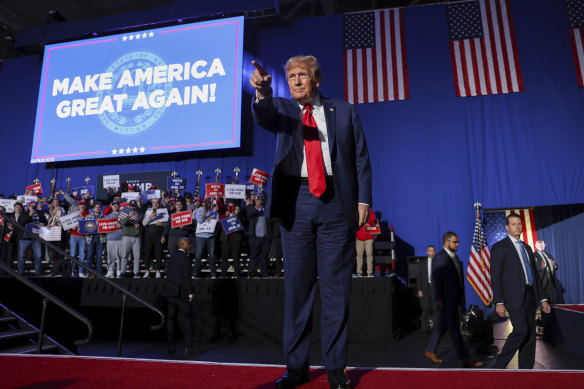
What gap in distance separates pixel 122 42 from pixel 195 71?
2.82m

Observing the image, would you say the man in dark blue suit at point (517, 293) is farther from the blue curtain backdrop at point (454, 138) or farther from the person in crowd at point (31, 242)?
the person in crowd at point (31, 242)

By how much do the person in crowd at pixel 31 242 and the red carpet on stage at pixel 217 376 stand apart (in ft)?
25.6

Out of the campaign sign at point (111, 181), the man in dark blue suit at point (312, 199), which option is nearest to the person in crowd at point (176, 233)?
the campaign sign at point (111, 181)

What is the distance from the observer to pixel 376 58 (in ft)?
38.9

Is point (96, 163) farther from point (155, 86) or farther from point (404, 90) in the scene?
point (404, 90)

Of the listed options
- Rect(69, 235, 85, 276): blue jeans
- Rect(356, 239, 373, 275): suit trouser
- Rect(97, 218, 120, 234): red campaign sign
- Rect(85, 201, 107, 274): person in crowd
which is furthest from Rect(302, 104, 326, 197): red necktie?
Rect(69, 235, 85, 276): blue jeans

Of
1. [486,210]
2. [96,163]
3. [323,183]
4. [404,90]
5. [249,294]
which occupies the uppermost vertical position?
[404,90]

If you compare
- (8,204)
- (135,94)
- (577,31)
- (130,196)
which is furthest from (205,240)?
(577,31)

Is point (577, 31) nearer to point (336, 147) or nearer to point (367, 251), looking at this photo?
point (367, 251)

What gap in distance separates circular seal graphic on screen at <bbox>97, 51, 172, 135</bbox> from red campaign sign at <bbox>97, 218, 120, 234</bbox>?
4101 millimetres

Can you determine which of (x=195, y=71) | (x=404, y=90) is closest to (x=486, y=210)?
(x=404, y=90)

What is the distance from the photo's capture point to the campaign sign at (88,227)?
8734 millimetres

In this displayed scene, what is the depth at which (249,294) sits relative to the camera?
7621mm

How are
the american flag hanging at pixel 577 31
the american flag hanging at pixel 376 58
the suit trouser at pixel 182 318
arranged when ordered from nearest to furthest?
the suit trouser at pixel 182 318
the american flag hanging at pixel 577 31
the american flag hanging at pixel 376 58
